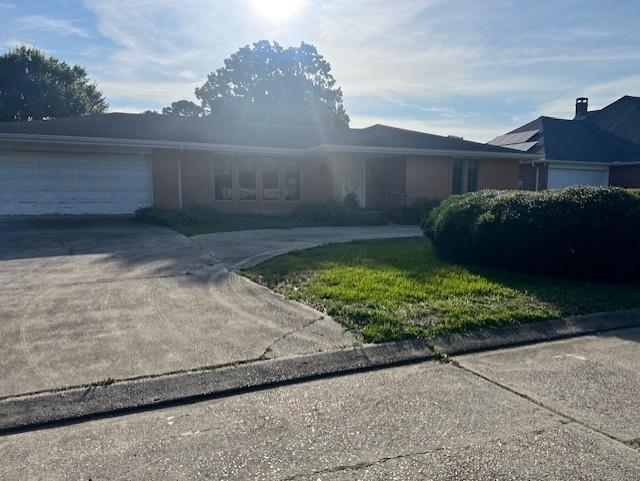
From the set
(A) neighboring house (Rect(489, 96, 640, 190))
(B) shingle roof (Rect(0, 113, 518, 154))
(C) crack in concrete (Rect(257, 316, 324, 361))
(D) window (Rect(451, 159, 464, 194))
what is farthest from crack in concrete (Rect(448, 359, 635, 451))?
(A) neighboring house (Rect(489, 96, 640, 190))

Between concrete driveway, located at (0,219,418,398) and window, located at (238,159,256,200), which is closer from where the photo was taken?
concrete driveway, located at (0,219,418,398)

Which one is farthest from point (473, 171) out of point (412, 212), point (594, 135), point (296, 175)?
point (594, 135)

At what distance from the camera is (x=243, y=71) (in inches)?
1753

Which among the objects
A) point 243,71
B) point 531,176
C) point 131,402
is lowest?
point 131,402

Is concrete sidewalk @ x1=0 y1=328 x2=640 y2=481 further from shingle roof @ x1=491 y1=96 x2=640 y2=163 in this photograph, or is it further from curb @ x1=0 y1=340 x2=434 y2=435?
shingle roof @ x1=491 y1=96 x2=640 y2=163

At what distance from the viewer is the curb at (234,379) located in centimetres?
339

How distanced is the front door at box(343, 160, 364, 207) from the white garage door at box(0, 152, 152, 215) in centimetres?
802

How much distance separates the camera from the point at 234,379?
3.93 metres

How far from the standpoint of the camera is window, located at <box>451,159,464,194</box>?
67.4 feet

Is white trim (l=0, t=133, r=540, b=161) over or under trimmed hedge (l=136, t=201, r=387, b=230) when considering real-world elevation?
over

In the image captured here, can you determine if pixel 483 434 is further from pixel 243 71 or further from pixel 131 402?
pixel 243 71

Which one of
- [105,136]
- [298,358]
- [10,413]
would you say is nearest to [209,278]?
[298,358]

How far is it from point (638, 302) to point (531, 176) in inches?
838

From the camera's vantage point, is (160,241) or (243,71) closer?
(160,241)
